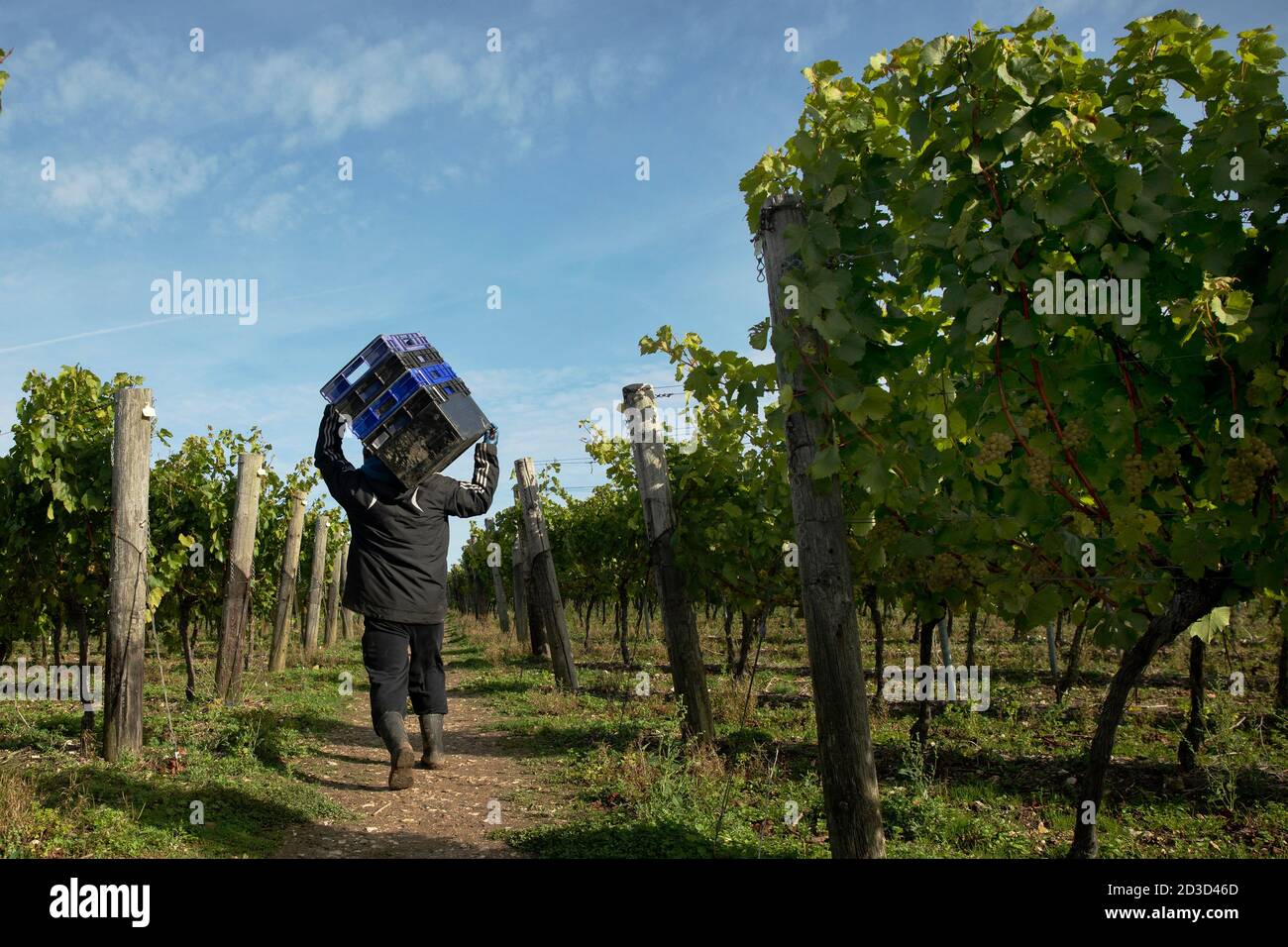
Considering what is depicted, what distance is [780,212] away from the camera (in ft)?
12.3

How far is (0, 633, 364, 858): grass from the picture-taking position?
4.39 meters

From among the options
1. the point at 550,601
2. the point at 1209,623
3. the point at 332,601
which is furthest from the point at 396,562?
the point at 332,601

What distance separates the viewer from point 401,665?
6.18m

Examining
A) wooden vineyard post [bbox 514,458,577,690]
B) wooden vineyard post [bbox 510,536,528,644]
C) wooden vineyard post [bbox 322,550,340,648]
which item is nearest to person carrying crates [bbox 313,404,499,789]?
wooden vineyard post [bbox 514,458,577,690]

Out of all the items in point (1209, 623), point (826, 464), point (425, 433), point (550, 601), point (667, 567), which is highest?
point (425, 433)

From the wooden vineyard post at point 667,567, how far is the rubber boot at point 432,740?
199 cm

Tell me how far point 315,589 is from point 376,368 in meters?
13.6

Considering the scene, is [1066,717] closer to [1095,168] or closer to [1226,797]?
[1226,797]

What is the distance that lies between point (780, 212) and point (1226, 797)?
589 cm

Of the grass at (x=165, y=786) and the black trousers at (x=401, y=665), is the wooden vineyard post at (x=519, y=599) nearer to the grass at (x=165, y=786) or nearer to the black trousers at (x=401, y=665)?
the grass at (x=165, y=786)

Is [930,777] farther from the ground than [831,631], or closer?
closer

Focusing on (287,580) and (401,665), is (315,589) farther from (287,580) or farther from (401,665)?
(401,665)

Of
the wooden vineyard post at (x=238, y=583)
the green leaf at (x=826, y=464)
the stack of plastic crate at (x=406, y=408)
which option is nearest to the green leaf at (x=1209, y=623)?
the green leaf at (x=826, y=464)
